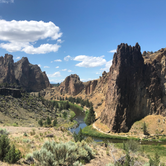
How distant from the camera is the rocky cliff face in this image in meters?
66.6

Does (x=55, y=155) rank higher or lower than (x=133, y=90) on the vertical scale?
lower

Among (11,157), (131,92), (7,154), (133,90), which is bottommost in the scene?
(11,157)

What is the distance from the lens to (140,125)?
63.1m

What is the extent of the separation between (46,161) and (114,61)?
242 ft

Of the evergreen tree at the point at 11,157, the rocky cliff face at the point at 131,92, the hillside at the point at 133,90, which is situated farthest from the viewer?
the hillside at the point at 133,90

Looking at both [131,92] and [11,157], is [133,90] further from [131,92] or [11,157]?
[11,157]

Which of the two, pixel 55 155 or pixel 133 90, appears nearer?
pixel 55 155

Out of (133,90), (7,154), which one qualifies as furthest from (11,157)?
(133,90)

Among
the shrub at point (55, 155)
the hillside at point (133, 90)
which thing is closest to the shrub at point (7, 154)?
the shrub at point (55, 155)

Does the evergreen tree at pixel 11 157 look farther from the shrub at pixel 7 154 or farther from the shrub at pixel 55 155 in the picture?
the shrub at pixel 55 155

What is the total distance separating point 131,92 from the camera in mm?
70438

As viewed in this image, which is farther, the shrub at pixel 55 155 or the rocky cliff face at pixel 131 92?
the rocky cliff face at pixel 131 92

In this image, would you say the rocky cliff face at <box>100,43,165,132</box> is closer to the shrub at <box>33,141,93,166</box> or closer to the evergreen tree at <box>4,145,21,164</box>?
the shrub at <box>33,141,93,166</box>

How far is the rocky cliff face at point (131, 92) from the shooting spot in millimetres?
66562
